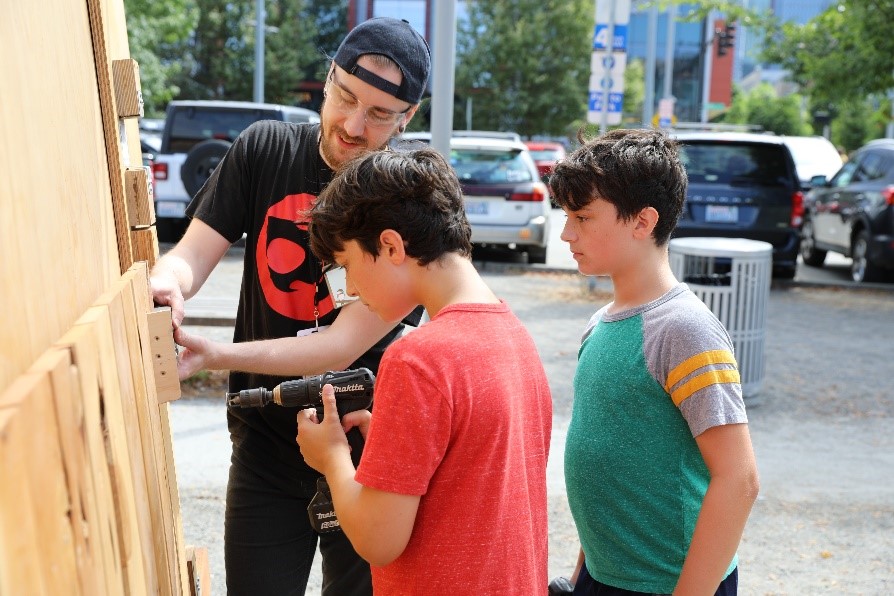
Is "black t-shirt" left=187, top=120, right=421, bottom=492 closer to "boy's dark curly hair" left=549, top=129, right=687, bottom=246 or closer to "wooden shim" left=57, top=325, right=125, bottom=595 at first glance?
"boy's dark curly hair" left=549, top=129, right=687, bottom=246

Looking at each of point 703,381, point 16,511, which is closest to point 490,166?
point 703,381

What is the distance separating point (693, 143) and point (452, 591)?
1191cm

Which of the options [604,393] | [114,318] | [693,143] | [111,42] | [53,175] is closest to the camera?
[53,175]

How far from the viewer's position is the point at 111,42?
2.05 m

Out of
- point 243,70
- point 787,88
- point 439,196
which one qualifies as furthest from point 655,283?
point 787,88

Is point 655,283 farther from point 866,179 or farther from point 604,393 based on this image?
point 866,179

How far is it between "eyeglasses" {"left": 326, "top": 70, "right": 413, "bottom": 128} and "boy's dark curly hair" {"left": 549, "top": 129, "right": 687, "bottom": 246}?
0.48 meters

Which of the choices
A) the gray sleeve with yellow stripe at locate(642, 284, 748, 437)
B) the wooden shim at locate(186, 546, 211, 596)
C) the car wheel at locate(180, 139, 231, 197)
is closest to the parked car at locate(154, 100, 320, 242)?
the car wheel at locate(180, 139, 231, 197)

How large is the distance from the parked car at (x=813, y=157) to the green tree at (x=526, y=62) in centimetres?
2334

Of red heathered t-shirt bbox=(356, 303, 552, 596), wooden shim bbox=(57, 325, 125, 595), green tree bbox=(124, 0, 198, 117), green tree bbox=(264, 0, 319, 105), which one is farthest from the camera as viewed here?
green tree bbox=(264, 0, 319, 105)

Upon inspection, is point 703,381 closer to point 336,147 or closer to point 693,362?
point 693,362

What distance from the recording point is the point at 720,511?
6.87ft

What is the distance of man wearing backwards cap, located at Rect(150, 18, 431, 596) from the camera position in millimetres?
2645

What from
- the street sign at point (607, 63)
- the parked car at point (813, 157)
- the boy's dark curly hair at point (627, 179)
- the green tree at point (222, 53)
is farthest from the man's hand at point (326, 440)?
the green tree at point (222, 53)
